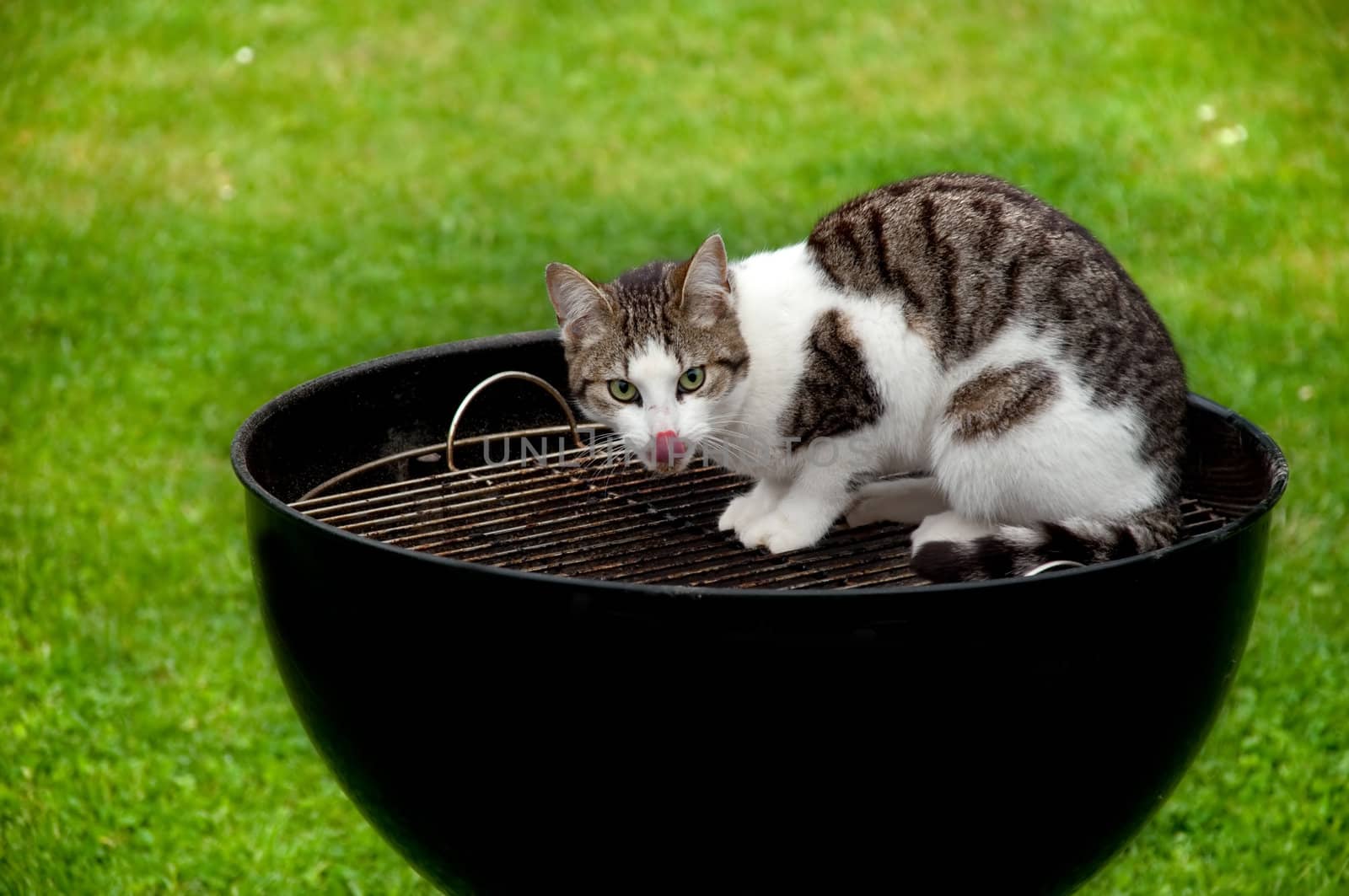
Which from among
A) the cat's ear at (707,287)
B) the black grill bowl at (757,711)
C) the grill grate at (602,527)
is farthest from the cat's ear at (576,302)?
the black grill bowl at (757,711)

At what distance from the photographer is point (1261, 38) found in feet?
22.7

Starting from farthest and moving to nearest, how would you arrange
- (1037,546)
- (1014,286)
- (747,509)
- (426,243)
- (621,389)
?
(426,243)
(747,509)
(621,389)
(1014,286)
(1037,546)

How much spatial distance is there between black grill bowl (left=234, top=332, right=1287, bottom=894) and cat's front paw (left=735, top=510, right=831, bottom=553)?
2.16 ft

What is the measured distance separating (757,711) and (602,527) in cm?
89

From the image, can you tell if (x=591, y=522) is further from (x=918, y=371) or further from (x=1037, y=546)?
(x=1037, y=546)

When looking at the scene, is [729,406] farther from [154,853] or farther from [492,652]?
[154,853]

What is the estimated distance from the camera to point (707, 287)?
7.75 feet

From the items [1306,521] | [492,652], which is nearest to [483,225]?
[1306,521]

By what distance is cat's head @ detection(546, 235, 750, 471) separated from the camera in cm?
233

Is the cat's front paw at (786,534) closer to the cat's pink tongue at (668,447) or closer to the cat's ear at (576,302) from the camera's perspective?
the cat's pink tongue at (668,447)

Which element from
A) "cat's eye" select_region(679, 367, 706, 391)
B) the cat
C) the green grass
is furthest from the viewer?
the green grass

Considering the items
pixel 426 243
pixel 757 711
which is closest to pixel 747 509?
pixel 757 711

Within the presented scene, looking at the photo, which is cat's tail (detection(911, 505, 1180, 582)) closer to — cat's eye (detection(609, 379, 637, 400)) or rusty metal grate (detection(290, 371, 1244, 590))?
rusty metal grate (detection(290, 371, 1244, 590))

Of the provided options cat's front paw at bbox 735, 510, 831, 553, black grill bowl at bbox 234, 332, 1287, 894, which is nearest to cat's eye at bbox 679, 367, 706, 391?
cat's front paw at bbox 735, 510, 831, 553
